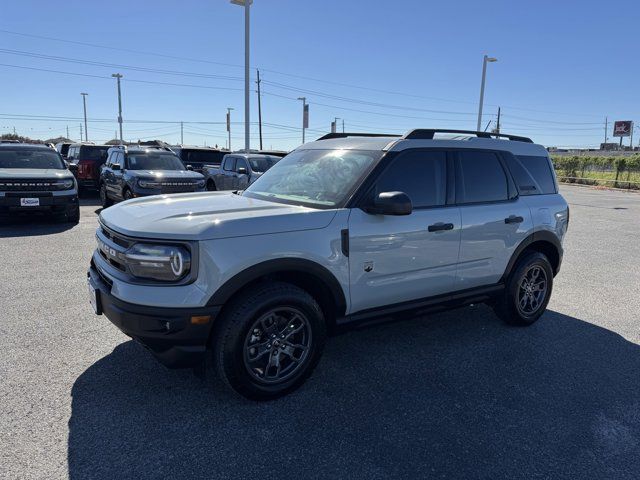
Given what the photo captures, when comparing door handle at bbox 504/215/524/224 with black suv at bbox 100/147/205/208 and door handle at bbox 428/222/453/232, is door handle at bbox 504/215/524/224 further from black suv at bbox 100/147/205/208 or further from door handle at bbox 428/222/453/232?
black suv at bbox 100/147/205/208

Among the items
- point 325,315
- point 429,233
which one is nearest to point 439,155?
point 429,233

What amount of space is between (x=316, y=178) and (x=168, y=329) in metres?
1.75

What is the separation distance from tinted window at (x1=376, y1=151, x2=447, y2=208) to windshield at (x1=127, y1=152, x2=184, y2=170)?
9.93 metres

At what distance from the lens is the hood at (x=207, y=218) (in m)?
2.96

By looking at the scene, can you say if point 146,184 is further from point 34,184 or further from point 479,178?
point 479,178

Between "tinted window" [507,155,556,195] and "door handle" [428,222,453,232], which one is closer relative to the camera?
"door handle" [428,222,453,232]

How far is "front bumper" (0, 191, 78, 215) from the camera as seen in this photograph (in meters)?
9.07

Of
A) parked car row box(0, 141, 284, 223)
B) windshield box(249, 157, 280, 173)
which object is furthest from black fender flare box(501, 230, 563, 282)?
windshield box(249, 157, 280, 173)

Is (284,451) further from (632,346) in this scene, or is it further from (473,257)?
(632,346)

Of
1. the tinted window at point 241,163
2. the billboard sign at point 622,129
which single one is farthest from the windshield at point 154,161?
the billboard sign at point 622,129

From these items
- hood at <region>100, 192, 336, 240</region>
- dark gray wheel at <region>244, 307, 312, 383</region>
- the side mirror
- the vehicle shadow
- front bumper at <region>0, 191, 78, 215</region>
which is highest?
the side mirror

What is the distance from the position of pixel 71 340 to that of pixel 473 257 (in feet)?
11.8

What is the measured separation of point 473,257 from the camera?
4246 millimetres

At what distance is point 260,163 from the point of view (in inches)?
537
